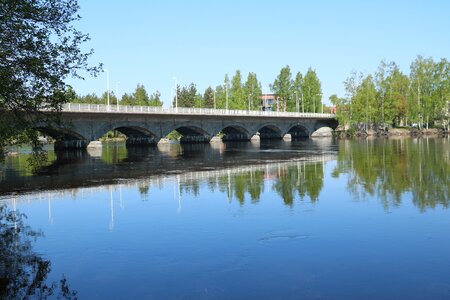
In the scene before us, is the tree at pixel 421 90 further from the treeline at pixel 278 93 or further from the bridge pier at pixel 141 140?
the bridge pier at pixel 141 140

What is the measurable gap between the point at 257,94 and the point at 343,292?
149 metres

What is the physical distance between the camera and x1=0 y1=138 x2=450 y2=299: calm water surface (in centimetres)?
1246

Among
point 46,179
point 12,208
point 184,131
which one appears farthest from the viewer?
point 184,131

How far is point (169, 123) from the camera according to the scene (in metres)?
97.2

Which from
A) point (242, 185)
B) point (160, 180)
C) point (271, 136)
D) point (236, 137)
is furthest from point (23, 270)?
point (271, 136)

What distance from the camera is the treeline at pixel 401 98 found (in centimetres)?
13600

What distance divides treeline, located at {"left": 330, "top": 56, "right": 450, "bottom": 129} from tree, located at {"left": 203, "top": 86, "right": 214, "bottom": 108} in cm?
5455

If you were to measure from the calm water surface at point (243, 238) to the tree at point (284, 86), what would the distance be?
134m

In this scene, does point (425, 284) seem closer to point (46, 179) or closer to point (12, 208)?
point (12, 208)

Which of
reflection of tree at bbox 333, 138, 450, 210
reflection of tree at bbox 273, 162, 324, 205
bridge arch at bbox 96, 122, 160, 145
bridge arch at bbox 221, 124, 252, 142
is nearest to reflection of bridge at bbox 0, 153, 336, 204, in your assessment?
reflection of tree at bbox 273, 162, 324, 205

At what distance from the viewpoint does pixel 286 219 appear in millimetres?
20141

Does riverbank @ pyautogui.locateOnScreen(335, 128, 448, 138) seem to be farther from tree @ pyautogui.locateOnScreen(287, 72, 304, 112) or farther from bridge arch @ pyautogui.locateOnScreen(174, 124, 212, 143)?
bridge arch @ pyautogui.locateOnScreen(174, 124, 212, 143)

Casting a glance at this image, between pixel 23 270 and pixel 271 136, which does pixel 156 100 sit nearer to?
pixel 271 136

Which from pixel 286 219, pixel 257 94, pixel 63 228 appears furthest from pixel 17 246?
pixel 257 94
